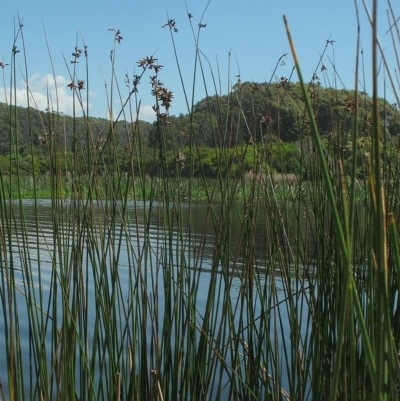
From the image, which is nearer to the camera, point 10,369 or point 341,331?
point 341,331

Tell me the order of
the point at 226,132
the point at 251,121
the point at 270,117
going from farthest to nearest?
the point at 251,121 < the point at 226,132 < the point at 270,117

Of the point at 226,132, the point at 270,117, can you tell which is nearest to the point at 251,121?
the point at 226,132

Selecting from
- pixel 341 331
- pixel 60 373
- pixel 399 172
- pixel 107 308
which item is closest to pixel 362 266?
pixel 399 172

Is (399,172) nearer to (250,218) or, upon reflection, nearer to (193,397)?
(250,218)

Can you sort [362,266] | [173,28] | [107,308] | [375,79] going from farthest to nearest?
[362,266] → [173,28] → [107,308] → [375,79]

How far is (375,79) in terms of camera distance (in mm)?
591

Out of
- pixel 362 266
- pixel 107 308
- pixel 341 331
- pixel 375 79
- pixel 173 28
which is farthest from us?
pixel 362 266

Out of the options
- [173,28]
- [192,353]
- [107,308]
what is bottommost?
[192,353]

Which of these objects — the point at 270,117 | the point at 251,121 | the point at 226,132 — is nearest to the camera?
the point at 270,117

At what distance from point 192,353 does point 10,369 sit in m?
0.46

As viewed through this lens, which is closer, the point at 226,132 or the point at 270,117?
the point at 270,117

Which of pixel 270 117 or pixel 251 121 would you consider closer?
pixel 270 117

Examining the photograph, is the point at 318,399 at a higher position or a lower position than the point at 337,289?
lower

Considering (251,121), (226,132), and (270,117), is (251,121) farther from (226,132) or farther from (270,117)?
(270,117)
